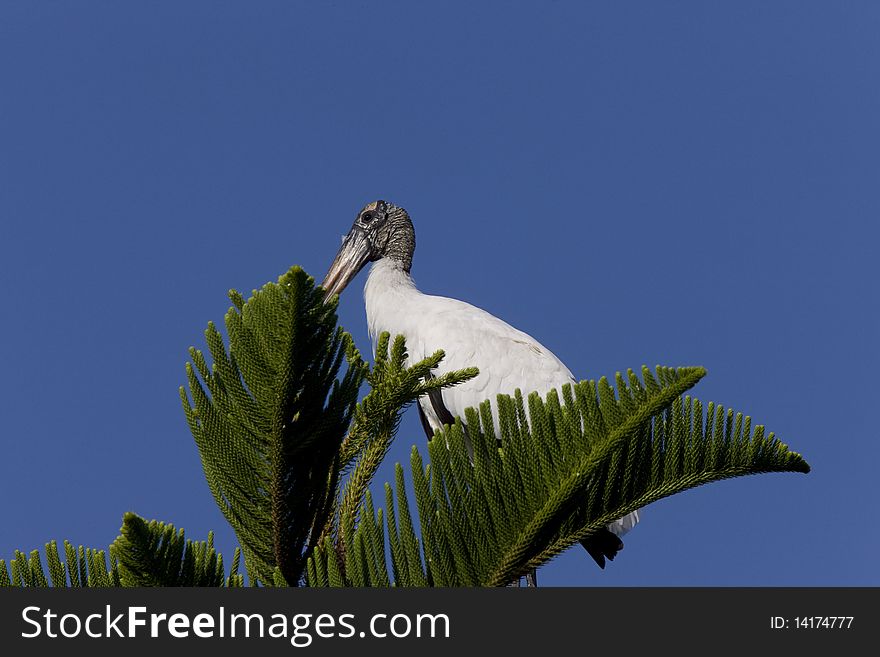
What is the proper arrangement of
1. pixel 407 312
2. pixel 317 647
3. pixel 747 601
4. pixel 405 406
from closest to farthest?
pixel 317 647 < pixel 747 601 < pixel 405 406 < pixel 407 312

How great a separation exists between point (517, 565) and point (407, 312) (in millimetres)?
5488

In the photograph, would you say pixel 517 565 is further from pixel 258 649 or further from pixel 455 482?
pixel 258 649

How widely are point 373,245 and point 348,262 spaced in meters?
0.27

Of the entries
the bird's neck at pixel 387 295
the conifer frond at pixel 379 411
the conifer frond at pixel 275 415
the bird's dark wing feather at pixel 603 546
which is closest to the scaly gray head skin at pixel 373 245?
the bird's neck at pixel 387 295

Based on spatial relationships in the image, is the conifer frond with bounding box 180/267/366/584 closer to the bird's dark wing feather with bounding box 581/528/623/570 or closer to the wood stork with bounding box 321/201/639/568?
the bird's dark wing feather with bounding box 581/528/623/570

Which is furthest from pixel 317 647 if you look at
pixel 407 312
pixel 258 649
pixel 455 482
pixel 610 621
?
pixel 407 312

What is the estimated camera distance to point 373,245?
963 cm

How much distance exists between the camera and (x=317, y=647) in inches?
114

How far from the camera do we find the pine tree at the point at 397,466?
3.08 meters

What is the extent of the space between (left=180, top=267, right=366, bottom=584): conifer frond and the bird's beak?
20.7 ft

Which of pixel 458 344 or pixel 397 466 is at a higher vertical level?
pixel 458 344

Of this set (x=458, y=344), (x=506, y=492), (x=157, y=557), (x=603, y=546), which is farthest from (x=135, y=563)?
(x=458, y=344)

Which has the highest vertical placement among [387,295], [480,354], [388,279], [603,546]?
[388,279]

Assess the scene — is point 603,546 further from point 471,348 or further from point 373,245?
point 373,245
